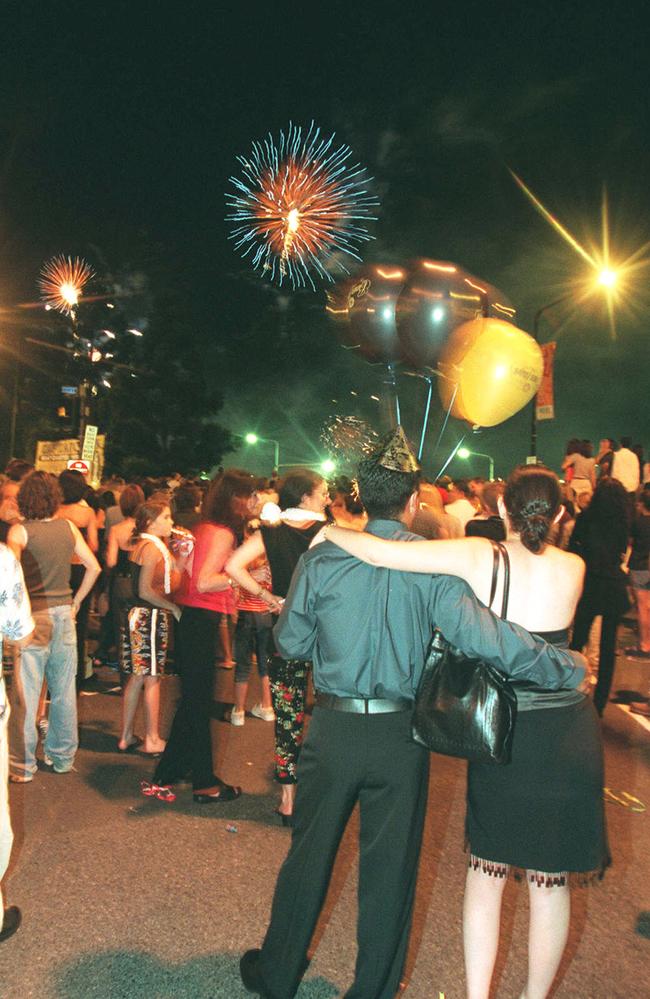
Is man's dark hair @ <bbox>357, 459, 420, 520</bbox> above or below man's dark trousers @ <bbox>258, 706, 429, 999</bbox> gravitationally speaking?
above

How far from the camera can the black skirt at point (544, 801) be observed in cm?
294

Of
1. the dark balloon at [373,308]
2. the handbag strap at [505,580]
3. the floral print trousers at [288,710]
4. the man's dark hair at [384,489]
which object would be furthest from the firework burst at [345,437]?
the handbag strap at [505,580]

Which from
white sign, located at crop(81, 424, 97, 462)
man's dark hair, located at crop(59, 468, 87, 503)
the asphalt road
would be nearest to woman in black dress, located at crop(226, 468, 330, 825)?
the asphalt road

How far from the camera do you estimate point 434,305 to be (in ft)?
21.2

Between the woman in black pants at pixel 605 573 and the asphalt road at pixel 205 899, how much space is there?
1.88 m

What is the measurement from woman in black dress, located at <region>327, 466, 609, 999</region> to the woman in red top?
8.50 feet

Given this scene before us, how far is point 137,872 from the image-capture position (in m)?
4.39

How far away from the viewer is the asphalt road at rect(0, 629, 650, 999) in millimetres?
3451

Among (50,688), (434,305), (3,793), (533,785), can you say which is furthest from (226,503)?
(533,785)

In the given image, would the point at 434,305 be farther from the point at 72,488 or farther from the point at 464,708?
the point at 464,708

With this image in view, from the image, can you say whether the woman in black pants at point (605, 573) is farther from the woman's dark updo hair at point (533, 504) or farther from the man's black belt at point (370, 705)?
the man's black belt at point (370, 705)

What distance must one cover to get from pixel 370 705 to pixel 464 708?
0.33 m

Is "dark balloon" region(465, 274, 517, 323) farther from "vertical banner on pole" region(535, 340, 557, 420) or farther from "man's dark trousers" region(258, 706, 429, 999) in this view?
"vertical banner on pole" region(535, 340, 557, 420)

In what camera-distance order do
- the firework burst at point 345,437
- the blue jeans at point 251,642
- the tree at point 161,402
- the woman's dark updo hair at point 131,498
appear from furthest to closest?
the tree at point 161,402, the firework burst at point 345,437, the woman's dark updo hair at point 131,498, the blue jeans at point 251,642
